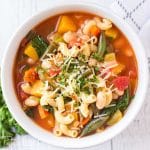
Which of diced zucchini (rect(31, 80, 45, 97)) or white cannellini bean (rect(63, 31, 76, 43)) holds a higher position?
white cannellini bean (rect(63, 31, 76, 43))

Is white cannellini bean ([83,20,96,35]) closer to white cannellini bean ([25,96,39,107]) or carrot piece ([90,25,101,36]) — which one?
carrot piece ([90,25,101,36])

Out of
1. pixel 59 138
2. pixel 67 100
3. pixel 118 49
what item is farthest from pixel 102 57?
pixel 59 138

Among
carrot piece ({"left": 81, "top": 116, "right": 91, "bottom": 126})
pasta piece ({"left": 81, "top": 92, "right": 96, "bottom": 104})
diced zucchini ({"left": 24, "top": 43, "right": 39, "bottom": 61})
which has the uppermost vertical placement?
diced zucchini ({"left": 24, "top": 43, "right": 39, "bottom": 61})

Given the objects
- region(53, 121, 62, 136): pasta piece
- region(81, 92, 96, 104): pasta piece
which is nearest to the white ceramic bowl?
region(53, 121, 62, 136): pasta piece

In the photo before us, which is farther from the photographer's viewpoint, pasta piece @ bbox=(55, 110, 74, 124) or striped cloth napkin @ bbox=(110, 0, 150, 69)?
striped cloth napkin @ bbox=(110, 0, 150, 69)

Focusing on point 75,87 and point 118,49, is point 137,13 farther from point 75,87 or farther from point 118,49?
point 75,87

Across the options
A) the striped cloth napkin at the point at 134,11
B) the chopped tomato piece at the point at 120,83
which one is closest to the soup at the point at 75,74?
the chopped tomato piece at the point at 120,83

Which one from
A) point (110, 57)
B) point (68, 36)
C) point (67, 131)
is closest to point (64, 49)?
point (68, 36)
